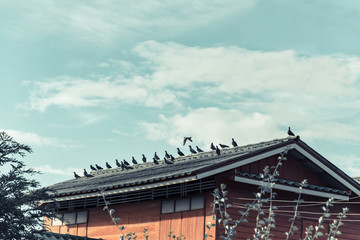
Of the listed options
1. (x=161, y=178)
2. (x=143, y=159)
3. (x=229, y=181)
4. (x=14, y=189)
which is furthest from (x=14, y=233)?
(x=143, y=159)

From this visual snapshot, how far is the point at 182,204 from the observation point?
631 inches

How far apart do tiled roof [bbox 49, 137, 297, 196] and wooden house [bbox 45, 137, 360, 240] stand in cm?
4

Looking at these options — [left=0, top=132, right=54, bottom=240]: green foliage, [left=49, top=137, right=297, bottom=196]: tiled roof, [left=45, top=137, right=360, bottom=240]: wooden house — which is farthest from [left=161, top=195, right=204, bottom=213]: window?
[left=0, top=132, right=54, bottom=240]: green foliage

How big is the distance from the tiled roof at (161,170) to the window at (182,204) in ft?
2.67

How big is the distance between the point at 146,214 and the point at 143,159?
221 inches

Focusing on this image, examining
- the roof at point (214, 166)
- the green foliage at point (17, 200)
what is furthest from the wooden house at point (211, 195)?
the green foliage at point (17, 200)

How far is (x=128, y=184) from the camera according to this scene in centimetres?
1611

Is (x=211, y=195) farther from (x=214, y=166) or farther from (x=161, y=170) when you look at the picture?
Answer: (x=161, y=170)

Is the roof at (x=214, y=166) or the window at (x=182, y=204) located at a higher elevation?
the roof at (x=214, y=166)

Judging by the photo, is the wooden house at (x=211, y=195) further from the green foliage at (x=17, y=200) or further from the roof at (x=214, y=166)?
the green foliage at (x=17, y=200)

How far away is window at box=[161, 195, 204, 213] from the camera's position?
616 inches

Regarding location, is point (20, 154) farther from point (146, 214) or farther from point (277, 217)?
point (277, 217)

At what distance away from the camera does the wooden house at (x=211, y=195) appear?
15.4 meters

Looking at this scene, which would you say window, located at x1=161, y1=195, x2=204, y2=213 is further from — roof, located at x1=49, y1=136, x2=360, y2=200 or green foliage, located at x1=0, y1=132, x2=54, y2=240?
green foliage, located at x1=0, y1=132, x2=54, y2=240
